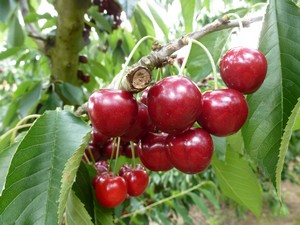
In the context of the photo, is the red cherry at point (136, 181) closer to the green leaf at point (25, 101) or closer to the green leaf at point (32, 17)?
the green leaf at point (25, 101)

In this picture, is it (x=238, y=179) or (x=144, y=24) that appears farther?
(x=144, y=24)

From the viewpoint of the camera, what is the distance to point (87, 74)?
7.69 ft

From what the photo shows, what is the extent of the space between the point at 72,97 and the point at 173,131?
1.14m

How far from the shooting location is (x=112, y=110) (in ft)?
2.21

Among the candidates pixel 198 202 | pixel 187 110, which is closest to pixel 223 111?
pixel 187 110

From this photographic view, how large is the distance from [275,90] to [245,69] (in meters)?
0.11

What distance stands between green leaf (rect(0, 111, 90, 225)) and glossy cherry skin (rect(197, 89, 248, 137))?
0.25 m

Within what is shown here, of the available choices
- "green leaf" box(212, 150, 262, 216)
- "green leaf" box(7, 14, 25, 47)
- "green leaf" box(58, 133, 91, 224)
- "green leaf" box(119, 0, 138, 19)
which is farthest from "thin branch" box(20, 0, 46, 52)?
"green leaf" box(58, 133, 91, 224)

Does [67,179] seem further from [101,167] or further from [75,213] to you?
[101,167]

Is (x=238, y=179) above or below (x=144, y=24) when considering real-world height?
below

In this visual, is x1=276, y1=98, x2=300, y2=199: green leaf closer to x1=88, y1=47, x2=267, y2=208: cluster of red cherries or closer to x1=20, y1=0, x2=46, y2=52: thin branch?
x1=88, y1=47, x2=267, y2=208: cluster of red cherries

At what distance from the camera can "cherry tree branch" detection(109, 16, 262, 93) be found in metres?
0.70

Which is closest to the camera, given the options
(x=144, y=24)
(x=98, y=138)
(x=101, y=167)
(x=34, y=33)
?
(x=101, y=167)

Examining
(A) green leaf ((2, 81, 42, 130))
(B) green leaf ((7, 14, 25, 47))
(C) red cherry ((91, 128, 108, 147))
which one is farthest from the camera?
(B) green leaf ((7, 14, 25, 47))
